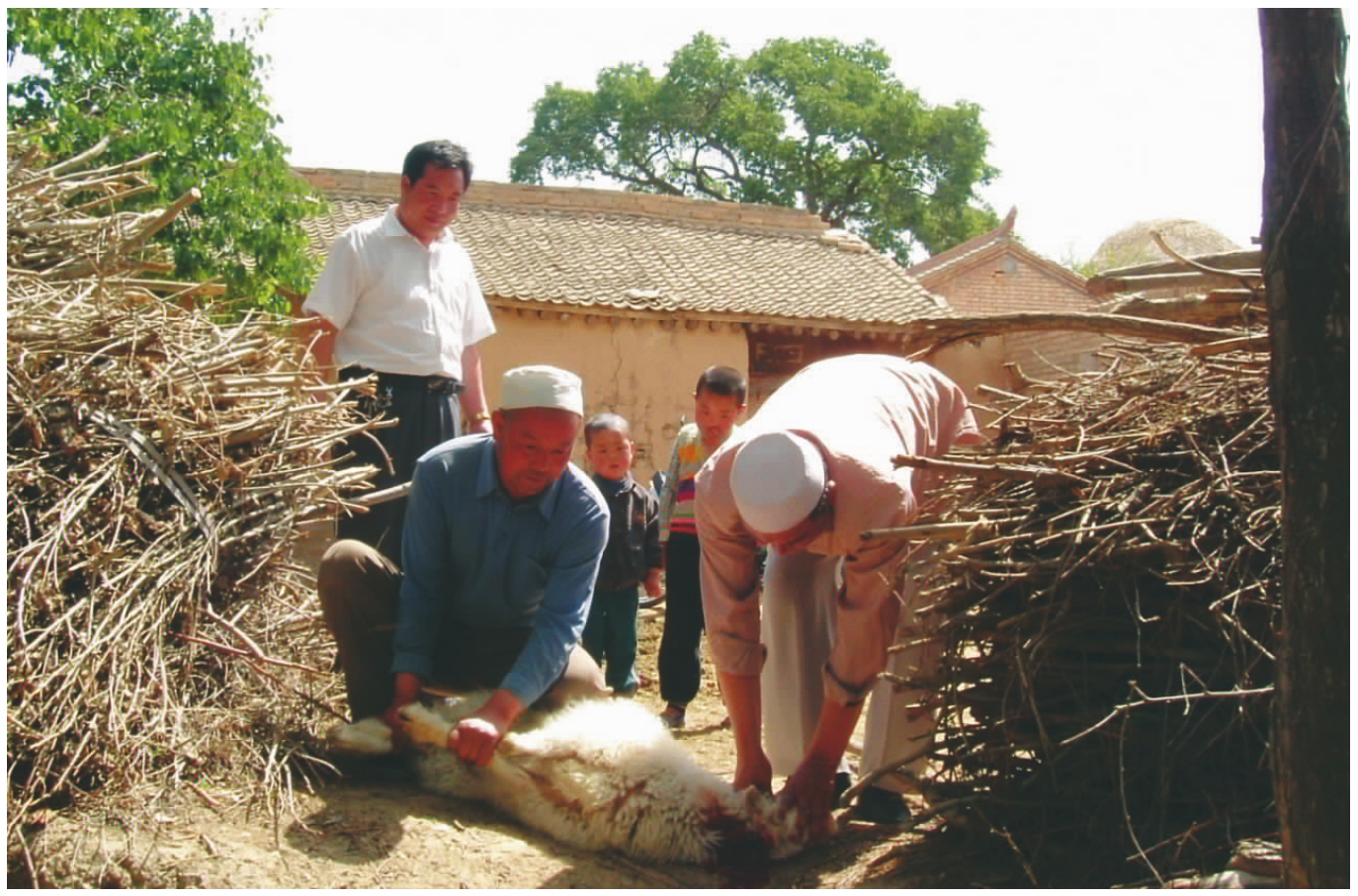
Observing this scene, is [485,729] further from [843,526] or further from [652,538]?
[652,538]

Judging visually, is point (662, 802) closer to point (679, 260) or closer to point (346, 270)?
point (346, 270)

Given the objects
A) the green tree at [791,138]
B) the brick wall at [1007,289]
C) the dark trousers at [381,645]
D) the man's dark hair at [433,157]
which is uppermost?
the green tree at [791,138]

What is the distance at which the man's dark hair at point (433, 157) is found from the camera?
541cm

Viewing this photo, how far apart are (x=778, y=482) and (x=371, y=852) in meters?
1.55

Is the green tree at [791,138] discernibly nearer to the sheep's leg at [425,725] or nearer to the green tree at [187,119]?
the green tree at [187,119]

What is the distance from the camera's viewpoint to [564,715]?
4359mm

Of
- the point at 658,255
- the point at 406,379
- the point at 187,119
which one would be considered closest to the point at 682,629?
the point at 406,379

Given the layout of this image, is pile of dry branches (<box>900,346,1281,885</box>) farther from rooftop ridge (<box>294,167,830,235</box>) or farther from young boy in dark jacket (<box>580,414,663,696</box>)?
rooftop ridge (<box>294,167,830,235</box>)

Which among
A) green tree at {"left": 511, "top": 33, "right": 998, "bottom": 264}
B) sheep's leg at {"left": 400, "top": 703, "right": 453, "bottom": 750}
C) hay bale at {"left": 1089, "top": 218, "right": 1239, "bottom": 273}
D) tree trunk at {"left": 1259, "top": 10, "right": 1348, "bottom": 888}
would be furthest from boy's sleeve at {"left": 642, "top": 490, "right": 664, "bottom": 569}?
green tree at {"left": 511, "top": 33, "right": 998, "bottom": 264}

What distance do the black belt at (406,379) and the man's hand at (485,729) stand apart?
171cm

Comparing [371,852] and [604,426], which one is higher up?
[604,426]

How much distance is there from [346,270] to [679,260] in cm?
1461

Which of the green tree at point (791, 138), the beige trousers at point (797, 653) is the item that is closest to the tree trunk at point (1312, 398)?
the beige trousers at point (797, 653)

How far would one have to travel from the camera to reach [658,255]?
19922 mm
